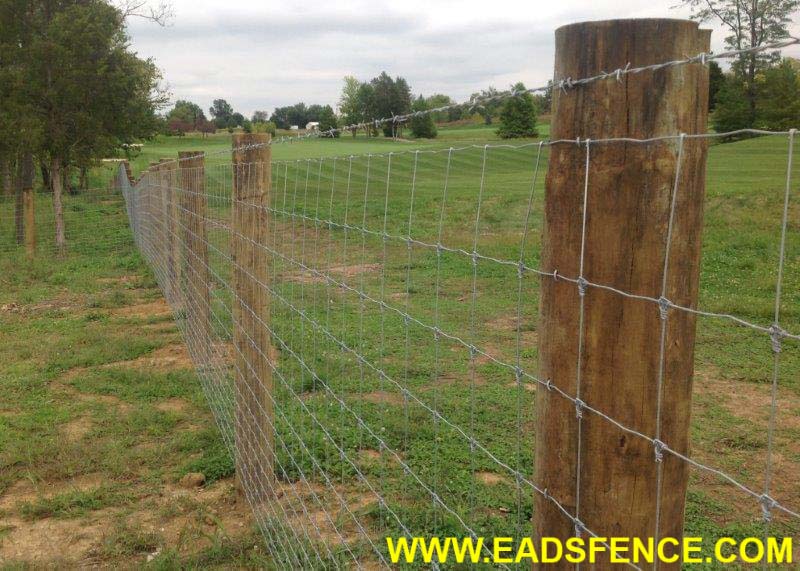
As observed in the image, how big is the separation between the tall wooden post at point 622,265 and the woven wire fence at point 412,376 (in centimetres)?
2

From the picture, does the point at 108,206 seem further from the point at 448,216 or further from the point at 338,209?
the point at 448,216

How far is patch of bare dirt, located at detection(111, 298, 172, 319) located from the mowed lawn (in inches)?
2.1

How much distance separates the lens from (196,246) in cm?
692

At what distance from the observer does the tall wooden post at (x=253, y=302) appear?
4172 mm

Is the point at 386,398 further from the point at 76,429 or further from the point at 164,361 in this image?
the point at 164,361

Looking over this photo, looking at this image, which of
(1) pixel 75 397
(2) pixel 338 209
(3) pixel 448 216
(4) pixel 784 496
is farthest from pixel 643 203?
(2) pixel 338 209

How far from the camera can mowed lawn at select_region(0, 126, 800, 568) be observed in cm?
386

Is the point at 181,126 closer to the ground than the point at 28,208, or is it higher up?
higher up

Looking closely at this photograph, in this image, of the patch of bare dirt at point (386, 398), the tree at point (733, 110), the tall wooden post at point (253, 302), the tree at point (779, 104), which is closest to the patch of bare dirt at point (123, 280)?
the patch of bare dirt at point (386, 398)

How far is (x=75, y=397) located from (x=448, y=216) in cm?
1092

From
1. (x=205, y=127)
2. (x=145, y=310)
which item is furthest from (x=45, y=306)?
(x=205, y=127)

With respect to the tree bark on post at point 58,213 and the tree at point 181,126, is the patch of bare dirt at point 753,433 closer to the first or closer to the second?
the tree bark on post at point 58,213

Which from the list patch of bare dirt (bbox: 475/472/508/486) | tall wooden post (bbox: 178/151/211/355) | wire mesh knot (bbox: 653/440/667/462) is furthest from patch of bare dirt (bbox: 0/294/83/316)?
wire mesh knot (bbox: 653/440/667/462)

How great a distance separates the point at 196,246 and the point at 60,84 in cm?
914
